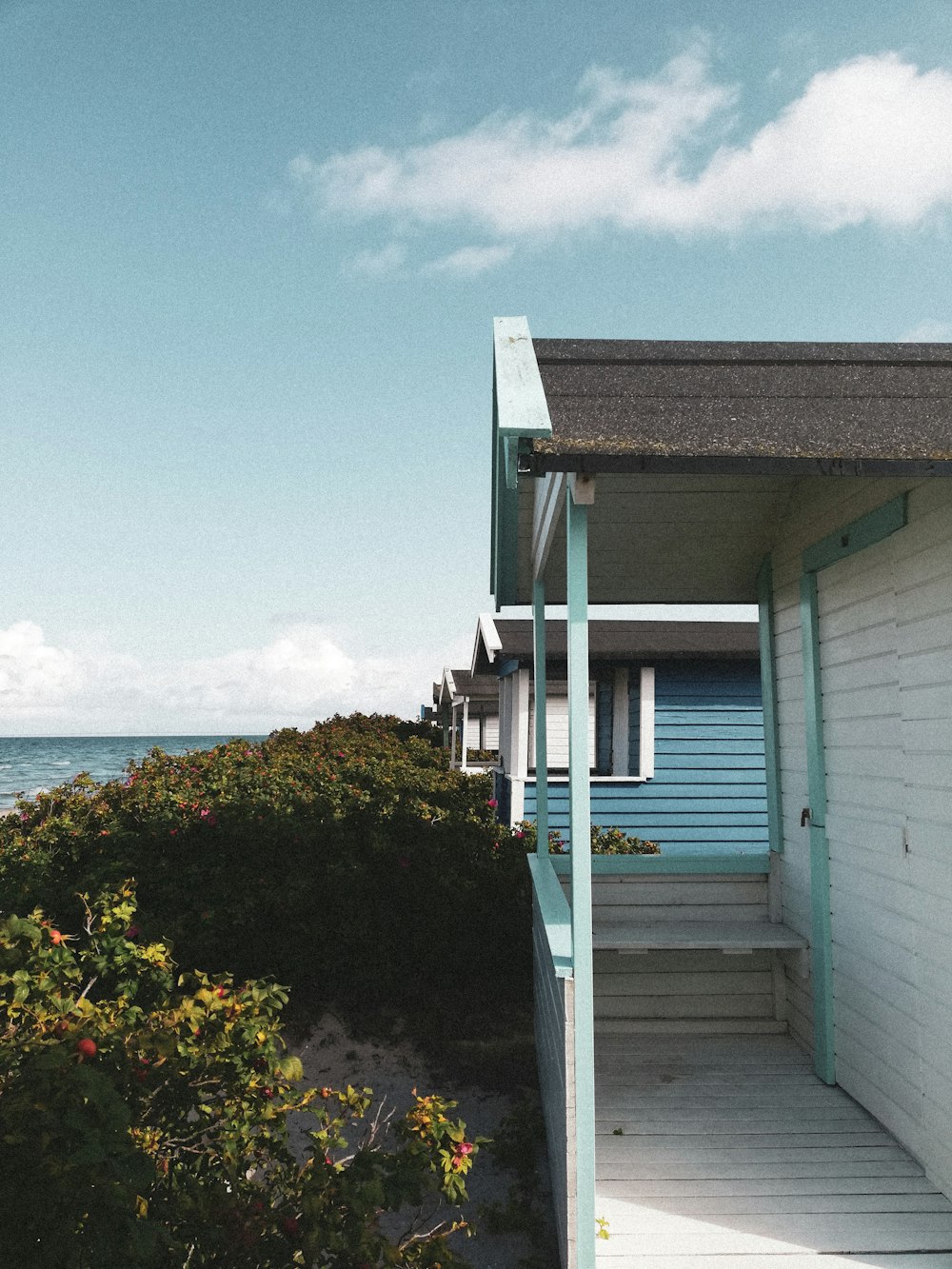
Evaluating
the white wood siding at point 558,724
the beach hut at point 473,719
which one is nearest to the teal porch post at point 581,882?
the white wood siding at point 558,724

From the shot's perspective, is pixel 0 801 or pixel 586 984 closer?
pixel 586 984

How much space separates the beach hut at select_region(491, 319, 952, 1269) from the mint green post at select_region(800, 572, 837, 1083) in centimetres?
2

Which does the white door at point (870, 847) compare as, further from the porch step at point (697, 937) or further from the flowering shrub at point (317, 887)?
the flowering shrub at point (317, 887)

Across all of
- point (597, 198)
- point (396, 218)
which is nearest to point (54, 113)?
point (396, 218)

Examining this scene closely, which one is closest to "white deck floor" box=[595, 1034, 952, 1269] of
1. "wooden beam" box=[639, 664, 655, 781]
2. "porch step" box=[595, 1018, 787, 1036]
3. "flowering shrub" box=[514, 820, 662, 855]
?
"porch step" box=[595, 1018, 787, 1036]

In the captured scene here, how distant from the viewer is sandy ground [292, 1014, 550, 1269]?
4.30 metres

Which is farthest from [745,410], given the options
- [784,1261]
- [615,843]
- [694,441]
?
[615,843]

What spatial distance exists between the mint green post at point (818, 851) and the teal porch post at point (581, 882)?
7.18ft

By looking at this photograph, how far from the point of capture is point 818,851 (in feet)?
15.3

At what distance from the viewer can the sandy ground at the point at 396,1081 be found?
14.1 feet

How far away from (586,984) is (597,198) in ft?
23.6

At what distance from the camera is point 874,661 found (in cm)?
407

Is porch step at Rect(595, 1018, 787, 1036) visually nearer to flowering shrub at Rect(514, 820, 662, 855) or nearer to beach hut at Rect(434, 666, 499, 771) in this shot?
flowering shrub at Rect(514, 820, 662, 855)

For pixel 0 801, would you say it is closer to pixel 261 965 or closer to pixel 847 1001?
pixel 261 965
